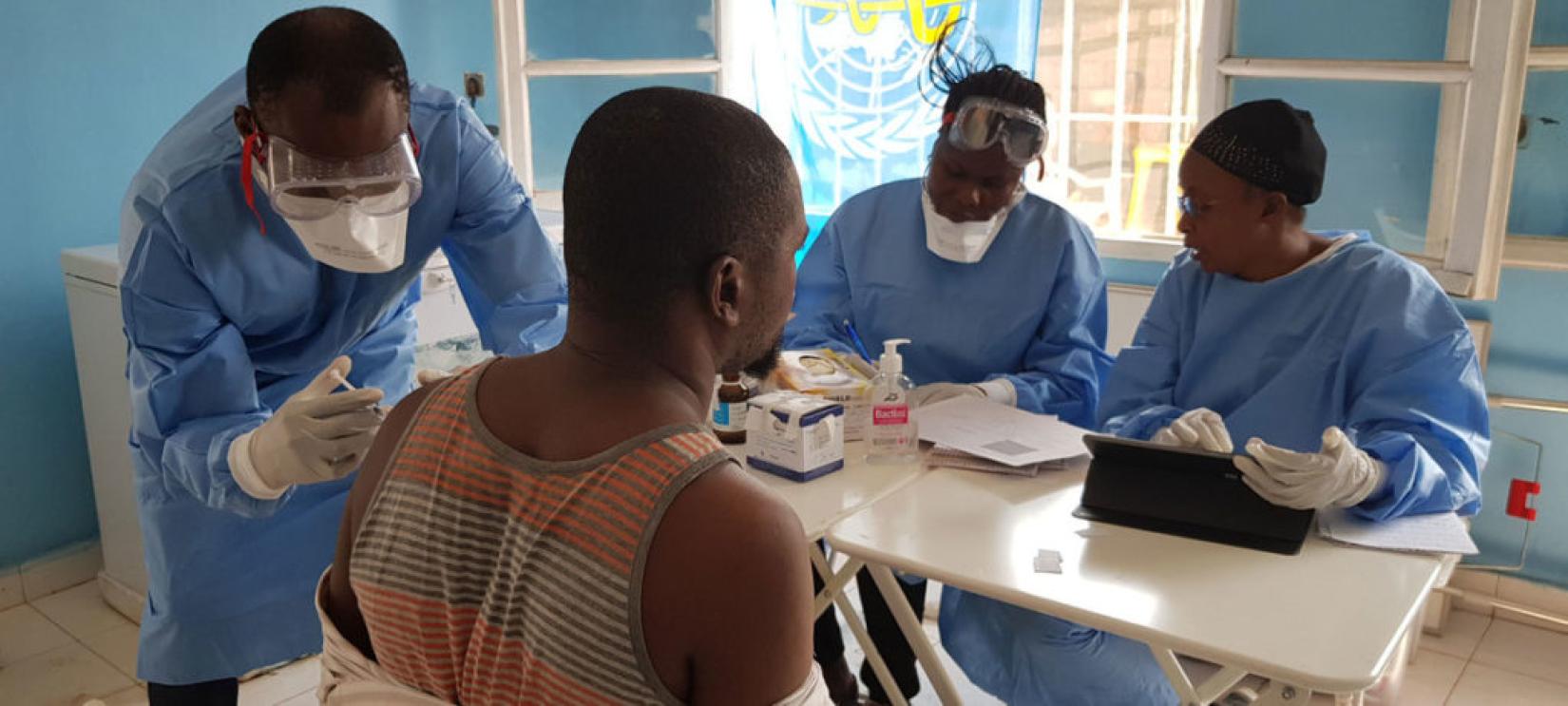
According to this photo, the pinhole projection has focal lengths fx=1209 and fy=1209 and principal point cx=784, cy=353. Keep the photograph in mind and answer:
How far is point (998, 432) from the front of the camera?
1966 millimetres

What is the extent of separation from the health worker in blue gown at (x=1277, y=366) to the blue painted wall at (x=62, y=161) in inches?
102

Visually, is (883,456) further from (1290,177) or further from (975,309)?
(1290,177)

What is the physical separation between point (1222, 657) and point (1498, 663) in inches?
79.5

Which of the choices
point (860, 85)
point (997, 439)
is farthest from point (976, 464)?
point (860, 85)

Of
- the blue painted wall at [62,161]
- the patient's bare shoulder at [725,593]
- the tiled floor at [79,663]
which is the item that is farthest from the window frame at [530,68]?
the patient's bare shoulder at [725,593]

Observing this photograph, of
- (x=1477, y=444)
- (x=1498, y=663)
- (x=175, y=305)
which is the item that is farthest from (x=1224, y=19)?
(x=175, y=305)

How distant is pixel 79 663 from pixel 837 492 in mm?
2185

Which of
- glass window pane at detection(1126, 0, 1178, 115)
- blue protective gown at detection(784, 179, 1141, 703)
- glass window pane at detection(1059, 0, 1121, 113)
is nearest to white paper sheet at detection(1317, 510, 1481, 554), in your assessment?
blue protective gown at detection(784, 179, 1141, 703)

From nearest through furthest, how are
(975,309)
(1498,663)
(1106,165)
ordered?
1. (975,309)
2. (1498,663)
3. (1106,165)

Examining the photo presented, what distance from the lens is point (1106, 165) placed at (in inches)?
161

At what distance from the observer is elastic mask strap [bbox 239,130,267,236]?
1616 millimetres

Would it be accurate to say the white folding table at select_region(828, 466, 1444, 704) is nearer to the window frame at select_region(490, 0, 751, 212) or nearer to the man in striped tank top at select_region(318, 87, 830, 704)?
the man in striped tank top at select_region(318, 87, 830, 704)

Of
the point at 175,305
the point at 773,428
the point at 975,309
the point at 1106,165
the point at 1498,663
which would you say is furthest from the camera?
the point at 1106,165

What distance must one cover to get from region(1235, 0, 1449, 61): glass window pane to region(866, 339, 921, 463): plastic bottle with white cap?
1564 millimetres
